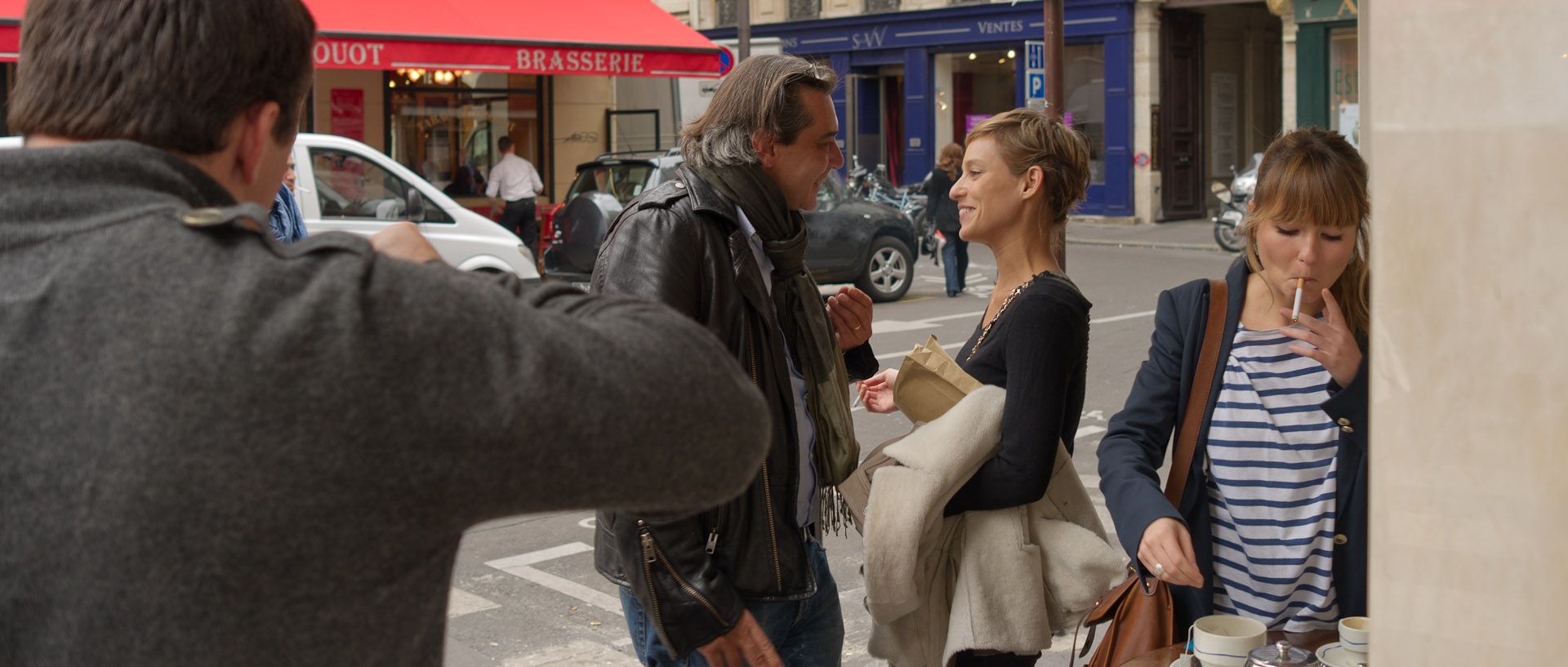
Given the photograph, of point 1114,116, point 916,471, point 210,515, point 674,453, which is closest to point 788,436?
point 916,471

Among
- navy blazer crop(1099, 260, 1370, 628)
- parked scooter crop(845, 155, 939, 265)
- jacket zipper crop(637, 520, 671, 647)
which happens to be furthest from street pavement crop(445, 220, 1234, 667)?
parked scooter crop(845, 155, 939, 265)

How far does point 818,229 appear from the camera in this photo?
13.1 m

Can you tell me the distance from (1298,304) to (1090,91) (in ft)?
72.3

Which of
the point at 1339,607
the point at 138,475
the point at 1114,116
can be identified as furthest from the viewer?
the point at 1114,116

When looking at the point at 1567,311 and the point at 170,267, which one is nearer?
the point at 170,267

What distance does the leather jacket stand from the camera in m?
2.18

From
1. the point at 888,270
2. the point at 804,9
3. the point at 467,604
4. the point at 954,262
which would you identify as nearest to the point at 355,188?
the point at 888,270

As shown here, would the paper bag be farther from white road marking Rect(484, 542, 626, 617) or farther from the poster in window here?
the poster in window

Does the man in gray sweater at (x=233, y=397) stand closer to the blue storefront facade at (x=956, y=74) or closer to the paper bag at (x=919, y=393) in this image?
the paper bag at (x=919, y=393)

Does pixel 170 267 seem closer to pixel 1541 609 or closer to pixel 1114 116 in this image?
pixel 1541 609

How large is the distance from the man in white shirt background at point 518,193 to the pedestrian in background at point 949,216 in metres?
5.03

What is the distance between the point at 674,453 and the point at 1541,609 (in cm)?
79

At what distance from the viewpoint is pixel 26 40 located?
112 cm

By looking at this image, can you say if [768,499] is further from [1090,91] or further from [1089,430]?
[1090,91]
